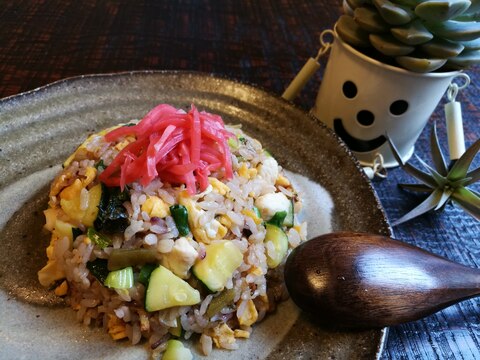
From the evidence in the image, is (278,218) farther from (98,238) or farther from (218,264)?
(98,238)

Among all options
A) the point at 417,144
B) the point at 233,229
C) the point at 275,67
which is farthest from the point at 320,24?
the point at 233,229

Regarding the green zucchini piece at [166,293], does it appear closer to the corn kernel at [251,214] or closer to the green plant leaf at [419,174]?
the corn kernel at [251,214]

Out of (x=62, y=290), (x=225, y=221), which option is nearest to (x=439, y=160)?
(x=225, y=221)

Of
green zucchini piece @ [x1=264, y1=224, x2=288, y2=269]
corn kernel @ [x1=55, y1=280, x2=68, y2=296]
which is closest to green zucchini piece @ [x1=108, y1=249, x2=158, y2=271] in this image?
corn kernel @ [x1=55, y1=280, x2=68, y2=296]

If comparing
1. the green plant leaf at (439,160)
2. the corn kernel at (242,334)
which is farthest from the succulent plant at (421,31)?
the corn kernel at (242,334)

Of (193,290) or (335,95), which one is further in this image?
(335,95)

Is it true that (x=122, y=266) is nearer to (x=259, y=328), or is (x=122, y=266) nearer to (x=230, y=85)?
(x=259, y=328)

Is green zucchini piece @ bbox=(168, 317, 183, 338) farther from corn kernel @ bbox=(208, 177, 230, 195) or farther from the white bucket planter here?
the white bucket planter
